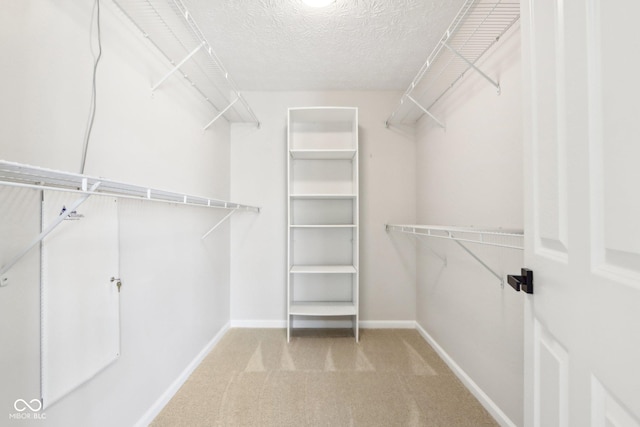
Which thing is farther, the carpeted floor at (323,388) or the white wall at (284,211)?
the white wall at (284,211)

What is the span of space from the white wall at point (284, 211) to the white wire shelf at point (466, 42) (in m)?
0.54

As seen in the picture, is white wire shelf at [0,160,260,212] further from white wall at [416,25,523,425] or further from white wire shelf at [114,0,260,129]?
white wall at [416,25,523,425]

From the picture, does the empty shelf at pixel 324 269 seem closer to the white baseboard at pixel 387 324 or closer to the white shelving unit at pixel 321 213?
the white shelving unit at pixel 321 213

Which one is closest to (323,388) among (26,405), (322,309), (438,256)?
(322,309)

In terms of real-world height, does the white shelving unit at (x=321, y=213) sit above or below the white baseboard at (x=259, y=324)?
above

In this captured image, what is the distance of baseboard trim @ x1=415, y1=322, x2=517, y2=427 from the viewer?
1468mm

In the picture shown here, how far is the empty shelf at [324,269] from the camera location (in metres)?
2.44

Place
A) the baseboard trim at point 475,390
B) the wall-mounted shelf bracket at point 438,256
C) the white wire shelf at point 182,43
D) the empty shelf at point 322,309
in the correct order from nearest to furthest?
1. the white wire shelf at point 182,43
2. the baseboard trim at point 475,390
3. the wall-mounted shelf bracket at point 438,256
4. the empty shelf at point 322,309

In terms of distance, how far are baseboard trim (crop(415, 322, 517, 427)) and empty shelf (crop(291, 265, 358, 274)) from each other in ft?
3.01

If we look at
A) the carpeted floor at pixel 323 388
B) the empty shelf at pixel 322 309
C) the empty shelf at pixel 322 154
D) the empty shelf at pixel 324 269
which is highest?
the empty shelf at pixel 322 154

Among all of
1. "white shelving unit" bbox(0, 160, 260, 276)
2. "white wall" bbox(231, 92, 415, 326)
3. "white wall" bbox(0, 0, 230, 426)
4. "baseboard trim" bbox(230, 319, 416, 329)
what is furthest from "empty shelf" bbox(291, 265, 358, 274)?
"white shelving unit" bbox(0, 160, 260, 276)

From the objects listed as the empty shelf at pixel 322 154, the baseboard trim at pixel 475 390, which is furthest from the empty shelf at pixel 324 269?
the empty shelf at pixel 322 154

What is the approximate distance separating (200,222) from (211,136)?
0.77m

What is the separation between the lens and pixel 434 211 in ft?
7.72
